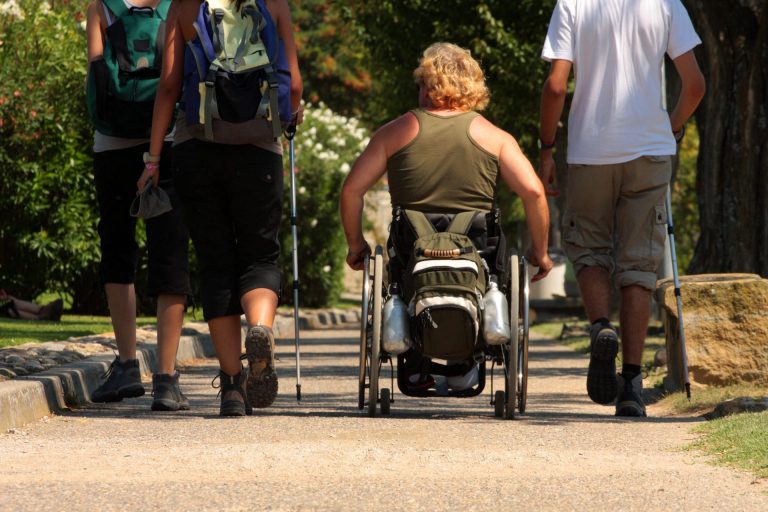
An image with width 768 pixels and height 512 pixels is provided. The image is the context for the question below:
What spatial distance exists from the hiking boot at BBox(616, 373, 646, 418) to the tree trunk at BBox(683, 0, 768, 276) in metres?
4.96

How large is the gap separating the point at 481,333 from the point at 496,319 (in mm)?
119

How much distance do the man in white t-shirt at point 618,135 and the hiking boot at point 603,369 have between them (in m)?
0.38

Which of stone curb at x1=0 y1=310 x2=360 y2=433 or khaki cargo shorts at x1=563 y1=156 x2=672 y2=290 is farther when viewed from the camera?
khaki cargo shorts at x1=563 y1=156 x2=672 y2=290

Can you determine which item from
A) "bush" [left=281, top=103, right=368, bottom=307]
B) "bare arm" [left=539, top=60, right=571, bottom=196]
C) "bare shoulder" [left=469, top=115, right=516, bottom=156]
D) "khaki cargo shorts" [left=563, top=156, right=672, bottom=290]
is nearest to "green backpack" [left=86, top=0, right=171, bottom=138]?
"bare shoulder" [left=469, top=115, right=516, bottom=156]

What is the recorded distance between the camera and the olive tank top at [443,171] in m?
7.02

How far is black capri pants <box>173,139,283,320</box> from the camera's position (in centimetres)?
684

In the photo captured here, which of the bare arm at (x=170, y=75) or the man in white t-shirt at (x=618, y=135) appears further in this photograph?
the man in white t-shirt at (x=618, y=135)

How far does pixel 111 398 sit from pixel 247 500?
337cm

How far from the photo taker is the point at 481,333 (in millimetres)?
6766

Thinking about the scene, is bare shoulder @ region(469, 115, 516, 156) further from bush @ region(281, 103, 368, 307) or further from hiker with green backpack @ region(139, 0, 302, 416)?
bush @ region(281, 103, 368, 307)

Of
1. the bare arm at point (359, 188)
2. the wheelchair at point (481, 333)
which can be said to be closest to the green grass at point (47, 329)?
the bare arm at point (359, 188)

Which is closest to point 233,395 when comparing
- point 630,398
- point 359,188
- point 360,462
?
point 359,188

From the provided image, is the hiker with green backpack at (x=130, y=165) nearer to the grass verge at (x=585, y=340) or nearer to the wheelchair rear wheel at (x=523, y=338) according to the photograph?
the wheelchair rear wheel at (x=523, y=338)

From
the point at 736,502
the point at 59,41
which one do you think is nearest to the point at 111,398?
the point at 736,502
